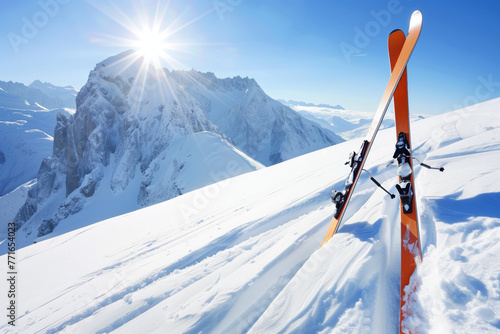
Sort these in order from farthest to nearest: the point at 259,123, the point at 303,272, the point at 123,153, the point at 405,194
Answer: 1. the point at 259,123
2. the point at 123,153
3. the point at 405,194
4. the point at 303,272

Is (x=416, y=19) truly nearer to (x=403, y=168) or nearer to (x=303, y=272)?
(x=403, y=168)

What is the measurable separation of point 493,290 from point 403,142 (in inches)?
116

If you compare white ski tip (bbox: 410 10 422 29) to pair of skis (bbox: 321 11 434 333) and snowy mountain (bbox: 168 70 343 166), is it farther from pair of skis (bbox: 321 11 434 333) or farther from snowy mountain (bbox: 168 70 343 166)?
snowy mountain (bbox: 168 70 343 166)

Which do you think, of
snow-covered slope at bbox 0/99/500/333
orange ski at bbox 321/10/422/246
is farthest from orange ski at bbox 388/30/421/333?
orange ski at bbox 321/10/422/246

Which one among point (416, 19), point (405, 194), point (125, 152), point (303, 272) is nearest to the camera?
point (303, 272)

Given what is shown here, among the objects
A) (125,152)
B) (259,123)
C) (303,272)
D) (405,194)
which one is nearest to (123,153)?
(125,152)

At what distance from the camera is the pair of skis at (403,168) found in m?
3.01

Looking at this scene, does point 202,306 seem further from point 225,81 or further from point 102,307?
point 225,81

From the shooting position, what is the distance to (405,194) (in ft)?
13.0

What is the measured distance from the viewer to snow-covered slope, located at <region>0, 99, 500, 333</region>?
2.56 meters

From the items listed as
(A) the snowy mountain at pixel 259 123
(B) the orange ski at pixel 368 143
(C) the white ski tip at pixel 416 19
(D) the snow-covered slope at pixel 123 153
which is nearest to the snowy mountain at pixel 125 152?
(D) the snow-covered slope at pixel 123 153

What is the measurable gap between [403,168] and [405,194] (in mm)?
548

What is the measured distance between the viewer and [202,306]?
3.30 m

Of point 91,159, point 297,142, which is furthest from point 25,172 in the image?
Result: point 297,142
